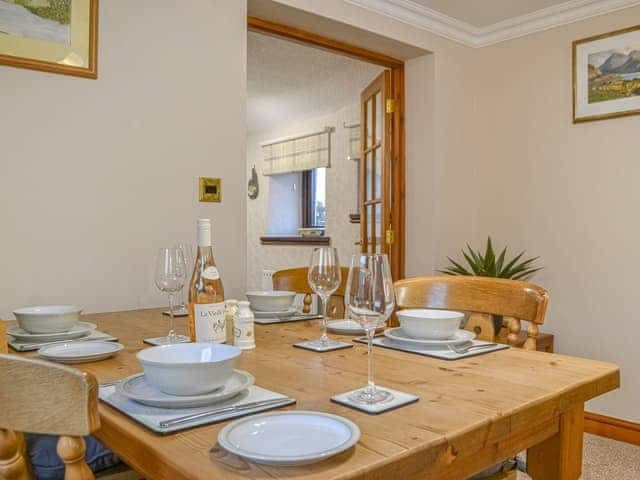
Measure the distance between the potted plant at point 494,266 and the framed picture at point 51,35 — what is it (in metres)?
2.08

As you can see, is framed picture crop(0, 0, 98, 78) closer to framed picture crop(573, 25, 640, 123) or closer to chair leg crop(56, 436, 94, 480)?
chair leg crop(56, 436, 94, 480)

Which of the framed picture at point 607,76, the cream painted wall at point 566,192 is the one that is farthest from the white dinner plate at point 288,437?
the framed picture at point 607,76

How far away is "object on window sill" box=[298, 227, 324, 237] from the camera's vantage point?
17.8 feet

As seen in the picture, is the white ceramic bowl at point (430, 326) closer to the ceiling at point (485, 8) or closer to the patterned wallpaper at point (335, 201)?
the ceiling at point (485, 8)

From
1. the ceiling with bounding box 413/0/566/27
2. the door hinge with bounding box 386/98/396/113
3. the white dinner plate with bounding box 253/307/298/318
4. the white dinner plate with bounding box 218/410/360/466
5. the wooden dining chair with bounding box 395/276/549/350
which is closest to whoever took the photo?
the white dinner plate with bounding box 218/410/360/466

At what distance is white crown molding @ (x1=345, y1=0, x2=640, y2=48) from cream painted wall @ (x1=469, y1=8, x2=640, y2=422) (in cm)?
5

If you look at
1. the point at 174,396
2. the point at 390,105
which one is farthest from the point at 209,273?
the point at 390,105

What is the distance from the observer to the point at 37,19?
1.92 m

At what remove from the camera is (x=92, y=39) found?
202 cm

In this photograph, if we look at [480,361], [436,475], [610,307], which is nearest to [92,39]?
[480,361]

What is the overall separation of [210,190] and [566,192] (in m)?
1.95

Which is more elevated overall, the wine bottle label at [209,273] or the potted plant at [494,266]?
the wine bottle label at [209,273]

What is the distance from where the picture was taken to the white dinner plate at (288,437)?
2.02 feet

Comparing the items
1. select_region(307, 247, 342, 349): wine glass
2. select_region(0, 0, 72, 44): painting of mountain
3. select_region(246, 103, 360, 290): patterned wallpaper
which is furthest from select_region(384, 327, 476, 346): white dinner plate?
select_region(246, 103, 360, 290): patterned wallpaper
